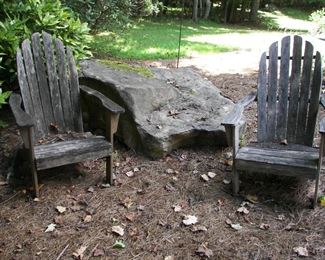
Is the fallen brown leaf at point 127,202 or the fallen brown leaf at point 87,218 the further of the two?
the fallen brown leaf at point 127,202

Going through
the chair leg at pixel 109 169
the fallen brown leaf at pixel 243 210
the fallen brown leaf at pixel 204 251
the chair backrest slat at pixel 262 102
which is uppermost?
the chair backrest slat at pixel 262 102

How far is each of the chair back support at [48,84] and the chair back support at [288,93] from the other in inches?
74.5

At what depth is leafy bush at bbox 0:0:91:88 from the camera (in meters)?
3.80

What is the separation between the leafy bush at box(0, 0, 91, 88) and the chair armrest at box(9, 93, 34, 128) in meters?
0.48

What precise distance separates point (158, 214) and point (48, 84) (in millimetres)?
1703

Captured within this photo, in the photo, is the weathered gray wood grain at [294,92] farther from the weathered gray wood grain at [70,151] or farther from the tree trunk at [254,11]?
the tree trunk at [254,11]

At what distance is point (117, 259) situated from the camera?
8.81 ft

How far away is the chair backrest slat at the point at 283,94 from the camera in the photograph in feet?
12.6

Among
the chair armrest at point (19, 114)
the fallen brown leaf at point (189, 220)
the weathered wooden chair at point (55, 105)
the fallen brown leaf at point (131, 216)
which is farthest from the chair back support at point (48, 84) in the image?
the fallen brown leaf at point (189, 220)

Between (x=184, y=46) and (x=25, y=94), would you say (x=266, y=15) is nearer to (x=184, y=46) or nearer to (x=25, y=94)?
(x=184, y=46)

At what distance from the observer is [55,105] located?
3.85 metres

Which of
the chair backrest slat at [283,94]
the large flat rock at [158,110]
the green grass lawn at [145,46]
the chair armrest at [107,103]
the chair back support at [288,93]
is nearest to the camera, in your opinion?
the chair armrest at [107,103]

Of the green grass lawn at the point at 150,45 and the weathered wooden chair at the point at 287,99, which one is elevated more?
the weathered wooden chair at the point at 287,99

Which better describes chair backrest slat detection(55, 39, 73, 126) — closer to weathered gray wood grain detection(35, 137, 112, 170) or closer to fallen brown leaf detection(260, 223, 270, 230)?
weathered gray wood grain detection(35, 137, 112, 170)
